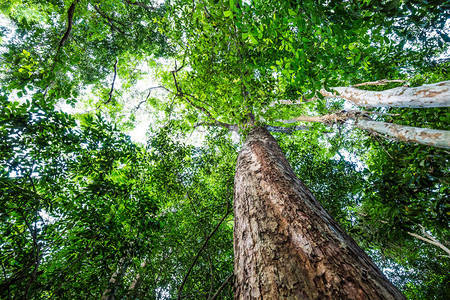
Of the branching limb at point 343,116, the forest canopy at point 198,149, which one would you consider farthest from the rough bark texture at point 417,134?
the branching limb at point 343,116

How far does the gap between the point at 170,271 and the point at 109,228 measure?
1704mm

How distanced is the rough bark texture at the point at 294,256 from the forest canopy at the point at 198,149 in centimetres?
24

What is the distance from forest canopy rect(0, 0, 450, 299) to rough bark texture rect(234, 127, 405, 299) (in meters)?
0.24

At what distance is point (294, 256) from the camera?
105 centimetres

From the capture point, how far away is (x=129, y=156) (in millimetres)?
3264

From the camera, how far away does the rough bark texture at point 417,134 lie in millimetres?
2262

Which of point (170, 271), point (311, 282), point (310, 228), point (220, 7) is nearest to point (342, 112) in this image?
point (220, 7)

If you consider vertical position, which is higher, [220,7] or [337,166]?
[220,7]

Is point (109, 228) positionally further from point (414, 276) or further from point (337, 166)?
point (414, 276)

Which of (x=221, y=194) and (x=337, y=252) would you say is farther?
(x=221, y=194)

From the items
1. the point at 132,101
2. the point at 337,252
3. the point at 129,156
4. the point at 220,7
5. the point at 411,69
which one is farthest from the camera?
the point at 132,101

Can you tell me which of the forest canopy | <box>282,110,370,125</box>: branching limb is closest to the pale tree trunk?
the forest canopy

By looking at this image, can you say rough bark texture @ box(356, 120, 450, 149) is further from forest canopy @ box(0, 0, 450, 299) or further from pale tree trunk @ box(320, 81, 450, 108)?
pale tree trunk @ box(320, 81, 450, 108)

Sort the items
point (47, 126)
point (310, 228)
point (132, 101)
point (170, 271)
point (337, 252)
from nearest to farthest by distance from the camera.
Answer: point (337, 252) → point (310, 228) → point (47, 126) → point (170, 271) → point (132, 101)
